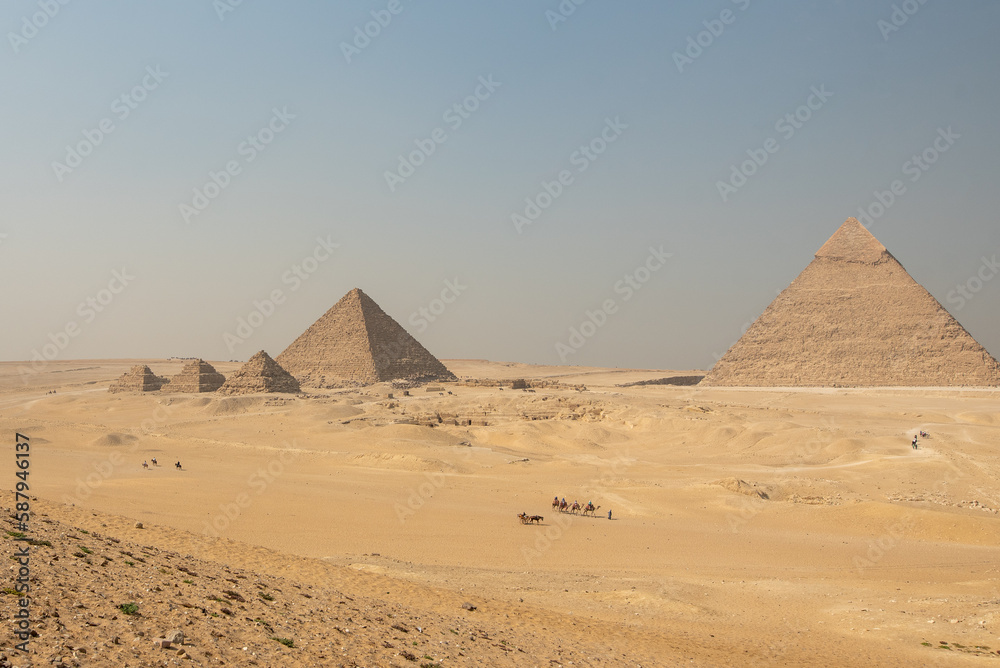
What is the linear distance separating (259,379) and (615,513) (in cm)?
3434

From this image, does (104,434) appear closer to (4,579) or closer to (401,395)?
(401,395)

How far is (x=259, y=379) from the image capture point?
4606 cm

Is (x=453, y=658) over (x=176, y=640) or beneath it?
beneath

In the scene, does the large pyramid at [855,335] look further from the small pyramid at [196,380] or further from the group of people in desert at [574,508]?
the group of people in desert at [574,508]

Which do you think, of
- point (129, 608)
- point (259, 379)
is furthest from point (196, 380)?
point (129, 608)

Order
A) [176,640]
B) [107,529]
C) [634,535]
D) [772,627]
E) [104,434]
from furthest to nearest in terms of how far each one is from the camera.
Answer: [104,434] → [634,535] → [107,529] → [772,627] → [176,640]

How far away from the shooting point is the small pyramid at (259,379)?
45875 millimetres

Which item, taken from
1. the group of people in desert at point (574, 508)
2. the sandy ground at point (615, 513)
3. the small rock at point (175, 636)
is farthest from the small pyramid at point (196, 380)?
the small rock at point (175, 636)

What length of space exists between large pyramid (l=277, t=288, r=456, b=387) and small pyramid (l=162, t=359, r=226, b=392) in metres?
8.16

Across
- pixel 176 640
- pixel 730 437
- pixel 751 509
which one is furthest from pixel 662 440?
pixel 176 640

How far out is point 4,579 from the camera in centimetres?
546

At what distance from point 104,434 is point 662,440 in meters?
24.6

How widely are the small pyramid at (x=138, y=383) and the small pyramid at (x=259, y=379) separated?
7858 mm

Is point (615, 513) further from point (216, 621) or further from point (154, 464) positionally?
point (154, 464)
